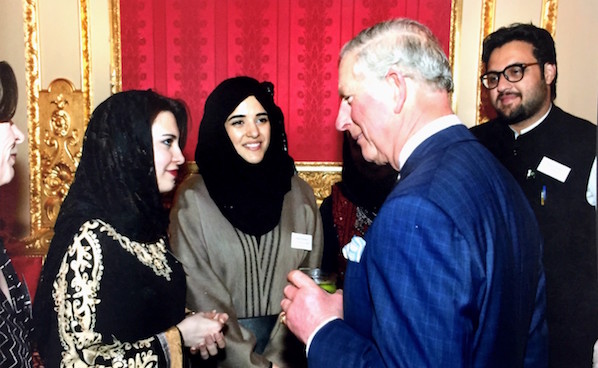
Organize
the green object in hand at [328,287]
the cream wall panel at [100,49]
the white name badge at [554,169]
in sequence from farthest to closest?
the cream wall panel at [100,49] → the white name badge at [554,169] → the green object in hand at [328,287]

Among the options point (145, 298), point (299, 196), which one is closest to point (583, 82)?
point (299, 196)

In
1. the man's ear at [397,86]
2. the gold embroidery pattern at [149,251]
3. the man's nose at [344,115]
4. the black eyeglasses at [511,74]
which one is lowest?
the gold embroidery pattern at [149,251]

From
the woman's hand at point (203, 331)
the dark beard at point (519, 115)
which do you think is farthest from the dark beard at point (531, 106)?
the woman's hand at point (203, 331)

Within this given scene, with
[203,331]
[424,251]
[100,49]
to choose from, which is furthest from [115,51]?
[424,251]

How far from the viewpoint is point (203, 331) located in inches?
47.4

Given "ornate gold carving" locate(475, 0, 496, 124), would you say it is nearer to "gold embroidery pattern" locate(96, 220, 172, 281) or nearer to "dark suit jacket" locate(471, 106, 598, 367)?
"dark suit jacket" locate(471, 106, 598, 367)

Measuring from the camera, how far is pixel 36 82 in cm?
151

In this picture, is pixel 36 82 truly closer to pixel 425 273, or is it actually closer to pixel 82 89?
pixel 82 89

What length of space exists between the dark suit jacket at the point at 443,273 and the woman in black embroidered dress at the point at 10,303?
54 cm

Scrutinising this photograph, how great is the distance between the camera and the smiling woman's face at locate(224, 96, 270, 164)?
5.40ft

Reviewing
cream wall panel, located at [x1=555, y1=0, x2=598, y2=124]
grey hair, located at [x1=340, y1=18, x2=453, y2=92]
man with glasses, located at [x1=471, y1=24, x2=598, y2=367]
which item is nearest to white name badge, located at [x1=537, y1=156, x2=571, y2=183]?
man with glasses, located at [x1=471, y1=24, x2=598, y2=367]

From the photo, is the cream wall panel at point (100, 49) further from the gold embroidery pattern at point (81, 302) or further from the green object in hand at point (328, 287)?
the green object in hand at point (328, 287)

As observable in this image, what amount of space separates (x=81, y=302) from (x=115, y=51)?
1.43 metres

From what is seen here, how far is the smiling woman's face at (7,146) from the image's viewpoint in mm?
947
